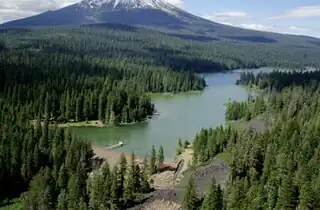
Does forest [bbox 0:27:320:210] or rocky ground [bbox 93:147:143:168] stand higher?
forest [bbox 0:27:320:210]

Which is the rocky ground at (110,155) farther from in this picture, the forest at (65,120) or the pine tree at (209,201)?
the pine tree at (209,201)

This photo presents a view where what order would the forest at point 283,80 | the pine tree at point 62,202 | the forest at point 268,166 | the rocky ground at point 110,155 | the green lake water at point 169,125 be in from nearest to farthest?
the forest at point 268,166 < the pine tree at point 62,202 < the rocky ground at point 110,155 < the green lake water at point 169,125 < the forest at point 283,80

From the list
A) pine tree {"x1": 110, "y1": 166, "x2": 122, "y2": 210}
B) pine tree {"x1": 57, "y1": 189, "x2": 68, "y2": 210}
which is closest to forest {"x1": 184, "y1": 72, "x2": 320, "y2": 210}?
pine tree {"x1": 110, "y1": 166, "x2": 122, "y2": 210}

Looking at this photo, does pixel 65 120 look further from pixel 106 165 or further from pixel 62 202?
pixel 62 202

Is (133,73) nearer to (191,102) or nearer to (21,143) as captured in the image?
(191,102)

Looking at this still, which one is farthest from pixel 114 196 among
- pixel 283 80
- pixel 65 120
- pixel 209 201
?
pixel 283 80

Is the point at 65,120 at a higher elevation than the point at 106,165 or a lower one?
lower

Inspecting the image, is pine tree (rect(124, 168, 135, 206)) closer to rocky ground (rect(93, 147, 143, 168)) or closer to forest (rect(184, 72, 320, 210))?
forest (rect(184, 72, 320, 210))

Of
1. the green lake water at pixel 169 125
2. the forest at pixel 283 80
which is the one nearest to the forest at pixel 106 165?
the green lake water at pixel 169 125
